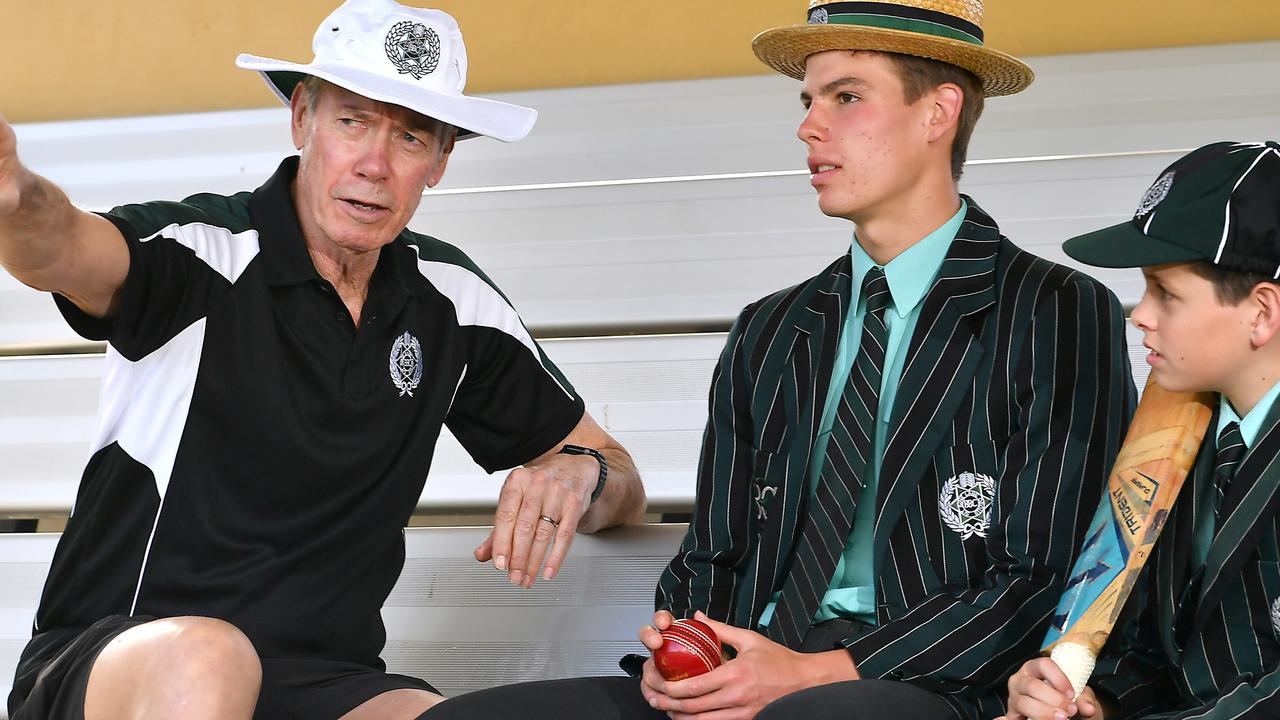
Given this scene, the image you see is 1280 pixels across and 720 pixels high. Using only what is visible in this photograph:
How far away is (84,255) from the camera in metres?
1.77

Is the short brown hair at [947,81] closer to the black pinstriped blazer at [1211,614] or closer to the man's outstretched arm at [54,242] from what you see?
the black pinstriped blazer at [1211,614]

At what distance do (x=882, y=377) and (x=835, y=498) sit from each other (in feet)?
0.62

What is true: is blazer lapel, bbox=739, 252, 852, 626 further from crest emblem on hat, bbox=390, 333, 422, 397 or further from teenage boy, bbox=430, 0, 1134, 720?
crest emblem on hat, bbox=390, 333, 422, 397

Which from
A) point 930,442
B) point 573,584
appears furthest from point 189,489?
point 930,442

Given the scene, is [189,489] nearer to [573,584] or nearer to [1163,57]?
[573,584]

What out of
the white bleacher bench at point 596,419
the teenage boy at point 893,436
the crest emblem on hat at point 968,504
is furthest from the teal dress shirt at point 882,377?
the white bleacher bench at point 596,419

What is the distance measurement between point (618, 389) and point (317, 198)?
1.05 metres

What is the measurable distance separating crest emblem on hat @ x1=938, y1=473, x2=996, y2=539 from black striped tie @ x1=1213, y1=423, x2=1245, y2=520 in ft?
0.97

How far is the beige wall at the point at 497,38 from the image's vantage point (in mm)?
3295

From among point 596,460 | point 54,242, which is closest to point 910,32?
point 596,460

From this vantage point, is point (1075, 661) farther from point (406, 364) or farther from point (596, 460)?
point (406, 364)

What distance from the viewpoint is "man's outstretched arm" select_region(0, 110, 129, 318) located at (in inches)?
63.8

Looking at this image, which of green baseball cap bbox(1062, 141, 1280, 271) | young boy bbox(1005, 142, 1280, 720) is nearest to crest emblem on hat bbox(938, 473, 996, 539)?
young boy bbox(1005, 142, 1280, 720)

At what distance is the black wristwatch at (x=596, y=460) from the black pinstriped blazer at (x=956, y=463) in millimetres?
185
